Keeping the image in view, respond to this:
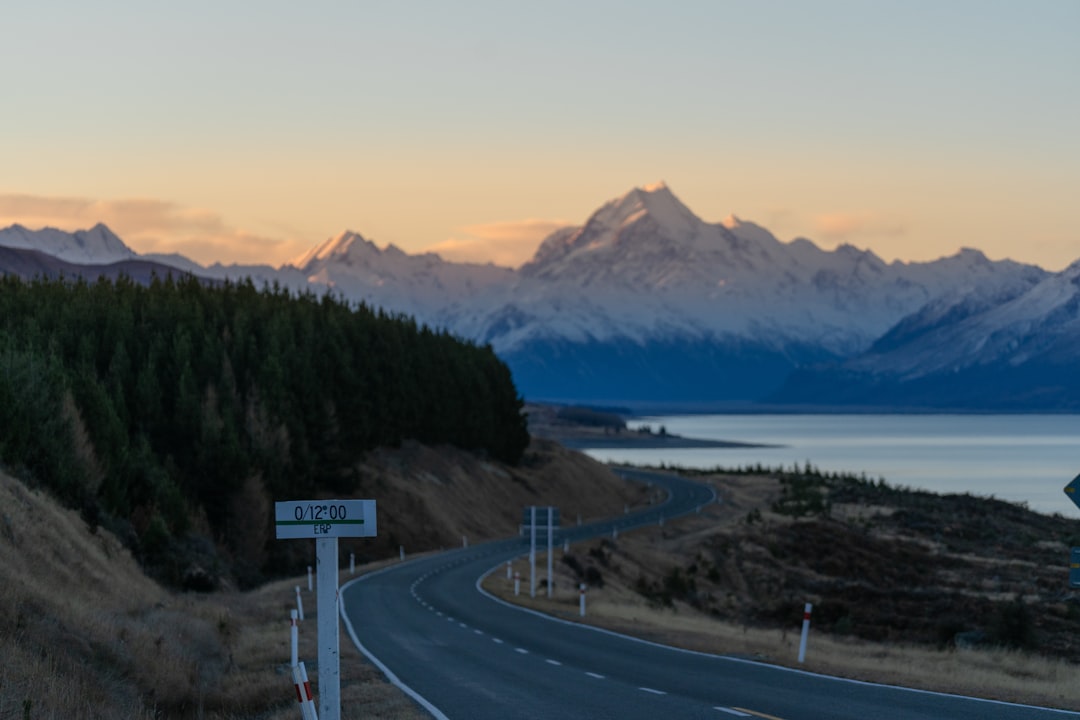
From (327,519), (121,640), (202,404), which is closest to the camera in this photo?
(327,519)

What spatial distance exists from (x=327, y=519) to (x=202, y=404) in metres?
52.5

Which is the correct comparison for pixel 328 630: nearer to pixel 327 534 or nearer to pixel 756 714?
pixel 327 534

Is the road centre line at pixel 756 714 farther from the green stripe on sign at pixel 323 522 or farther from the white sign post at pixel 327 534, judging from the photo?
the green stripe on sign at pixel 323 522

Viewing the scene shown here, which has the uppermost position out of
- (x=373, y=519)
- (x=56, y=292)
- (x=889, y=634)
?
(x=56, y=292)

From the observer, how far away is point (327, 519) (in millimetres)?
15250

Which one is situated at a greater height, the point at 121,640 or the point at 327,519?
the point at 327,519

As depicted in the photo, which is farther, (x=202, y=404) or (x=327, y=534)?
(x=202, y=404)

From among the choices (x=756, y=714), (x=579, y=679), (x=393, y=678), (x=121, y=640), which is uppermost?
(x=756, y=714)

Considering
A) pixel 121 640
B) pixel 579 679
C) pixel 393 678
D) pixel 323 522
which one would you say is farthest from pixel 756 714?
pixel 121 640

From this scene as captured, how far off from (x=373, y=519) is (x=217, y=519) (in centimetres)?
5020

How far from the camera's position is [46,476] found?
41375mm

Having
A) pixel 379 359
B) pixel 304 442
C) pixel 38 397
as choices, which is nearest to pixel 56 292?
pixel 304 442

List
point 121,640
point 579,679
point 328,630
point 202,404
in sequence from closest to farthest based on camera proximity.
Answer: point 328,630 → point 579,679 → point 121,640 → point 202,404

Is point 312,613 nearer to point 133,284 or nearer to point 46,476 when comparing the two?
point 46,476
